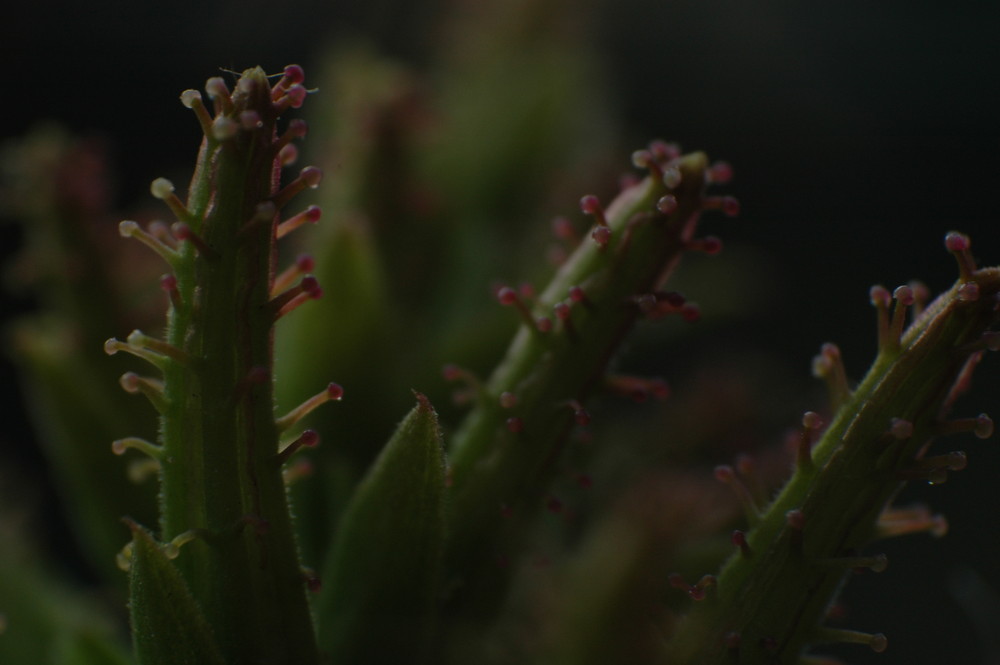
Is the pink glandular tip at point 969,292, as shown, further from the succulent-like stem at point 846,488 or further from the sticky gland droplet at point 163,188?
the sticky gland droplet at point 163,188

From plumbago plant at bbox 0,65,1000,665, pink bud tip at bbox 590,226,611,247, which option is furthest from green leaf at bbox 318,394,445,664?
pink bud tip at bbox 590,226,611,247

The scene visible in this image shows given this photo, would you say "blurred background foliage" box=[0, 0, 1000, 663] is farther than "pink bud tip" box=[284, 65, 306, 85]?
Yes

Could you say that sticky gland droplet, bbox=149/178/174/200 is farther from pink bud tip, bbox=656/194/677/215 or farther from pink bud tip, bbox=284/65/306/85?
pink bud tip, bbox=656/194/677/215

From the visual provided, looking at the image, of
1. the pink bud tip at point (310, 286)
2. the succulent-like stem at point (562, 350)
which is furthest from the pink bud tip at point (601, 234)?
the pink bud tip at point (310, 286)

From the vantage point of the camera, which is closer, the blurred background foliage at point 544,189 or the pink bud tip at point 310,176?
the pink bud tip at point 310,176

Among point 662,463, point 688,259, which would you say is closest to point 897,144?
point 688,259

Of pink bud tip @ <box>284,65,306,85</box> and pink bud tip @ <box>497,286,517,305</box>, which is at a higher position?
pink bud tip @ <box>284,65,306,85</box>

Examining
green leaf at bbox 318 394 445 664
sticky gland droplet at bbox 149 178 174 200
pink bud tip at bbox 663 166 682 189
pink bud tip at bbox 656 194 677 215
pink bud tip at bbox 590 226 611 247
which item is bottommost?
green leaf at bbox 318 394 445 664
